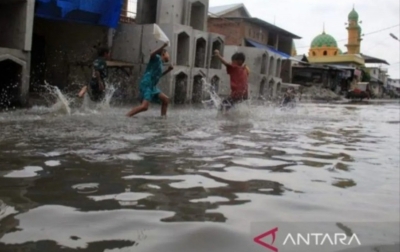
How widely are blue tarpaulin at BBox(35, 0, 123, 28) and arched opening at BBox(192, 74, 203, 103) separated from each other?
14.8 ft

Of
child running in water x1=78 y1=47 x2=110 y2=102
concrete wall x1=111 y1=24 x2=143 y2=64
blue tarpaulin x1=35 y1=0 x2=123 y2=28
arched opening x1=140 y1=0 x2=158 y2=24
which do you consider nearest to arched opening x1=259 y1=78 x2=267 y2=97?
arched opening x1=140 y1=0 x2=158 y2=24

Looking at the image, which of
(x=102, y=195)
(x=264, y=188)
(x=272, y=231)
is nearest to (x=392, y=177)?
(x=264, y=188)

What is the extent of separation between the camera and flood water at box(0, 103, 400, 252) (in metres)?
1.92

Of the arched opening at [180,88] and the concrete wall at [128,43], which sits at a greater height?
the concrete wall at [128,43]

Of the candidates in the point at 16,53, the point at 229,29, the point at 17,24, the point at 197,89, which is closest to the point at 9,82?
the point at 16,53

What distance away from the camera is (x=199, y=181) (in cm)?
296

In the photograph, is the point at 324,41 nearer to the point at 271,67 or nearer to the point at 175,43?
the point at 271,67

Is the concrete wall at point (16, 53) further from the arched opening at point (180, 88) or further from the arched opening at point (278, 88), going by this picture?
the arched opening at point (278, 88)

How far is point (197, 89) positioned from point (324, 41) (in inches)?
1556

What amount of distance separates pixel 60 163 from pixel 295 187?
174 centimetres

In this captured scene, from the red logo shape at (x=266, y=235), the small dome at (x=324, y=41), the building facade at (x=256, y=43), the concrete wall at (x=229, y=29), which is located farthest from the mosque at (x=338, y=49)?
the red logo shape at (x=266, y=235)

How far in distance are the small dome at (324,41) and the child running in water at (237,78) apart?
4574cm

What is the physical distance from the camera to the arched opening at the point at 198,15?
56.9ft

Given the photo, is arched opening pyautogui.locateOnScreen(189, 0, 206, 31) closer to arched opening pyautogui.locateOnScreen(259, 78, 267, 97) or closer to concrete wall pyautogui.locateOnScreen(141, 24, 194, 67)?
concrete wall pyautogui.locateOnScreen(141, 24, 194, 67)
